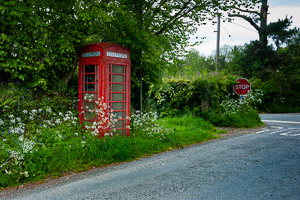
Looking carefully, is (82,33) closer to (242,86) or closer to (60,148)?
(60,148)

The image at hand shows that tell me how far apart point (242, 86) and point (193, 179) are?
388 inches

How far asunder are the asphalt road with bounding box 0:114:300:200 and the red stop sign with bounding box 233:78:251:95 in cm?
650

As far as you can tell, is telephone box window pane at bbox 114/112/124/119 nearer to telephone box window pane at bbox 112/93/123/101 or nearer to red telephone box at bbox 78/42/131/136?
red telephone box at bbox 78/42/131/136

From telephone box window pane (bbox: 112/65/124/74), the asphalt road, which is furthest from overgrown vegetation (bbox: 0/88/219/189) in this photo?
telephone box window pane (bbox: 112/65/124/74)

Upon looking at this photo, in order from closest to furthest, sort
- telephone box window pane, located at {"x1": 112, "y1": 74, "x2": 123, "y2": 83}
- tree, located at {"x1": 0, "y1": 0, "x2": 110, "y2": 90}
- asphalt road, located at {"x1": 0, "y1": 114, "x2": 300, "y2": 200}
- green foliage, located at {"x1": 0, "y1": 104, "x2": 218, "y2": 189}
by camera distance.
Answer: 1. asphalt road, located at {"x1": 0, "y1": 114, "x2": 300, "y2": 200}
2. green foliage, located at {"x1": 0, "y1": 104, "x2": 218, "y2": 189}
3. tree, located at {"x1": 0, "y1": 0, "x2": 110, "y2": 90}
4. telephone box window pane, located at {"x1": 112, "y1": 74, "x2": 123, "y2": 83}

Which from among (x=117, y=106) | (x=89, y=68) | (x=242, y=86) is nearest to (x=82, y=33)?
(x=89, y=68)

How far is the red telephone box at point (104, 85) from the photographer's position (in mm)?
6941

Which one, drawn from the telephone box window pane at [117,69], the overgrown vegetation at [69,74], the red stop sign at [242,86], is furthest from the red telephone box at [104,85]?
the red stop sign at [242,86]

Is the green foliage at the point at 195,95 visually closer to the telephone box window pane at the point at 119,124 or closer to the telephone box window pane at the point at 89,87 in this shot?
the telephone box window pane at the point at 119,124

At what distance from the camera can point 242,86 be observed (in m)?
13.6

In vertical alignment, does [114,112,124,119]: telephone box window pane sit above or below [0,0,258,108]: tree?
below

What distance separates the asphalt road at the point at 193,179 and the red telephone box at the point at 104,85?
4.90 ft

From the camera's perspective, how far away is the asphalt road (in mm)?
4148

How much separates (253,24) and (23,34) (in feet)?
86.0
